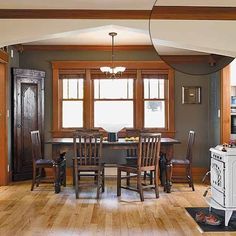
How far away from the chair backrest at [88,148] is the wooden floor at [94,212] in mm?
560

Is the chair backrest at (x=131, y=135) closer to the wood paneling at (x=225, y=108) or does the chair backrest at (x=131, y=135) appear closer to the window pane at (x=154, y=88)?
the window pane at (x=154, y=88)

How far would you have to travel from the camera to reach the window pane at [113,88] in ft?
25.0

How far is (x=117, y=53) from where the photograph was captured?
24.7 feet

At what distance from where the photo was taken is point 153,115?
7.67 meters

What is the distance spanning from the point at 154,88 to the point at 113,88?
854mm

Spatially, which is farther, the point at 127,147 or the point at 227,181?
the point at 127,147

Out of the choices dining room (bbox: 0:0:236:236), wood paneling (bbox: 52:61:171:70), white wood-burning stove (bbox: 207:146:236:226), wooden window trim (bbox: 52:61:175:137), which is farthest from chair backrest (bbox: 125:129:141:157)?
white wood-burning stove (bbox: 207:146:236:226)

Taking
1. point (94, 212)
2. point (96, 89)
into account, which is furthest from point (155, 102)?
point (94, 212)

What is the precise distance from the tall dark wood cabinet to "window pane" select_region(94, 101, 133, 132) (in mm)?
1136

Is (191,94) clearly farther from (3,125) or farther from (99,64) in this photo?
(3,125)

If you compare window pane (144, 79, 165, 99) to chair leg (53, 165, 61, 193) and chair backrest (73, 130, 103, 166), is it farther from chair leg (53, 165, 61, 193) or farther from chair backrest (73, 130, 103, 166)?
chair leg (53, 165, 61, 193)

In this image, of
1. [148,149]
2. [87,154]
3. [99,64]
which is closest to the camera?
[148,149]

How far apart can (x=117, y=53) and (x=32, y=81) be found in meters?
1.80

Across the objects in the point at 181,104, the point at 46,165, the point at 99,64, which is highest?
the point at 99,64
